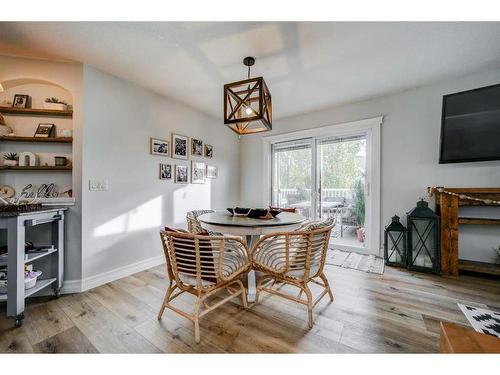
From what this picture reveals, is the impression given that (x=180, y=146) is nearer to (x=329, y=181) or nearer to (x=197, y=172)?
(x=197, y=172)

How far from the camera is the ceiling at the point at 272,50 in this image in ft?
5.78

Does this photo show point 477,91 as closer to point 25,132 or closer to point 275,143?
point 275,143

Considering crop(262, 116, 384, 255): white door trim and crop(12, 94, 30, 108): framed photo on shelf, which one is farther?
crop(262, 116, 384, 255): white door trim

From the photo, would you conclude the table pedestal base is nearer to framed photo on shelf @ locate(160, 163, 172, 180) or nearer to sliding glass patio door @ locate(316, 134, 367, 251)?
framed photo on shelf @ locate(160, 163, 172, 180)

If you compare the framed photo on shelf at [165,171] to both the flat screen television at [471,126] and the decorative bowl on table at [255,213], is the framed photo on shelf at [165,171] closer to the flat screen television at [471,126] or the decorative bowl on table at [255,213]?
the decorative bowl on table at [255,213]

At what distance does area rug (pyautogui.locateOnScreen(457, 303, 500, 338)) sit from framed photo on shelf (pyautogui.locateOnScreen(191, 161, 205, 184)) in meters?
3.39

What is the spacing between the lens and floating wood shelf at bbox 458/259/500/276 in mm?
2312

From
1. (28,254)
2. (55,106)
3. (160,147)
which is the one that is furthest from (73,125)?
(28,254)

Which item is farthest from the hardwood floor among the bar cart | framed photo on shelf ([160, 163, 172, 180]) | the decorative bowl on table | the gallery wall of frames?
the gallery wall of frames

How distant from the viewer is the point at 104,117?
7.77 feet

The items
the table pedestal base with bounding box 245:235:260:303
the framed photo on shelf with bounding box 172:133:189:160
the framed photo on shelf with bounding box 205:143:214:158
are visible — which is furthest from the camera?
the framed photo on shelf with bounding box 205:143:214:158

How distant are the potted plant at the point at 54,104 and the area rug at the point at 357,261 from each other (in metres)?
3.70

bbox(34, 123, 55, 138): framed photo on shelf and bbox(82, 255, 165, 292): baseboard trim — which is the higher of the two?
bbox(34, 123, 55, 138): framed photo on shelf
